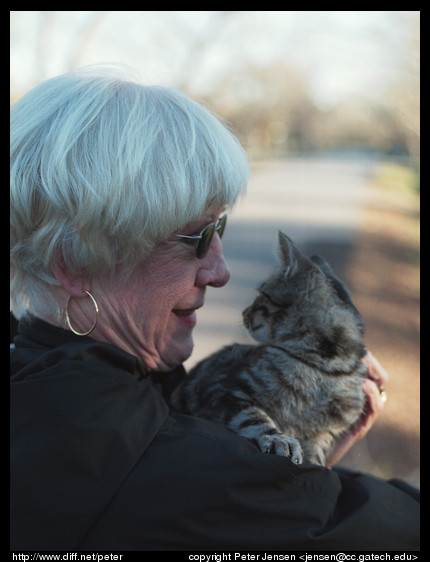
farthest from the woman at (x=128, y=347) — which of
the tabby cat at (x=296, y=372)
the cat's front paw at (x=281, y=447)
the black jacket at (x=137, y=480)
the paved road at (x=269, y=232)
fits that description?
the paved road at (x=269, y=232)

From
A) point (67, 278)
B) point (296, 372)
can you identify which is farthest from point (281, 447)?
point (67, 278)

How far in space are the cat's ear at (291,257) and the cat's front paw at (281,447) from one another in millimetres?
837

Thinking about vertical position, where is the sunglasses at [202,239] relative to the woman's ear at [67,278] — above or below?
above

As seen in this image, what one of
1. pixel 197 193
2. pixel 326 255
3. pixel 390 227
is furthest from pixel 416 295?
pixel 197 193

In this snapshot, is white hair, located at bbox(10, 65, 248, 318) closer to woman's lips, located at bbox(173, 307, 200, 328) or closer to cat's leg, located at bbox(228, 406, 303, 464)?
woman's lips, located at bbox(173, 307, 200, 328)

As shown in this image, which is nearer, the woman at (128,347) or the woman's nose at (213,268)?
the woman at (128,347)

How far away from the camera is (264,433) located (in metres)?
1.74

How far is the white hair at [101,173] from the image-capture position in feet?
4.89

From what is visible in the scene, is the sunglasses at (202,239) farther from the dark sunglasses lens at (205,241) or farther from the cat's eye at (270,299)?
the cat's eye at (270,299)

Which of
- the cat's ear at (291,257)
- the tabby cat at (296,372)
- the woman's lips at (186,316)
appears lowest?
the tabby cat at (296,372)

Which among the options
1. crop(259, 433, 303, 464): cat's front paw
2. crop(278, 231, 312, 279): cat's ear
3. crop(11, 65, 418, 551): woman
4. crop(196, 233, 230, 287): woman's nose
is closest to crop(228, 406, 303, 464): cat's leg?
crop(259, 433, 303, 464): cat's front paw

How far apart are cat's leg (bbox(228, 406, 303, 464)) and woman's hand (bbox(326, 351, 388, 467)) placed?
13.5 inches

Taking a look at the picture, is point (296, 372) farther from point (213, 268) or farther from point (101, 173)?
point (101, 173)

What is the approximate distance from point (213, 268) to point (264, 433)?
21.5 inches
